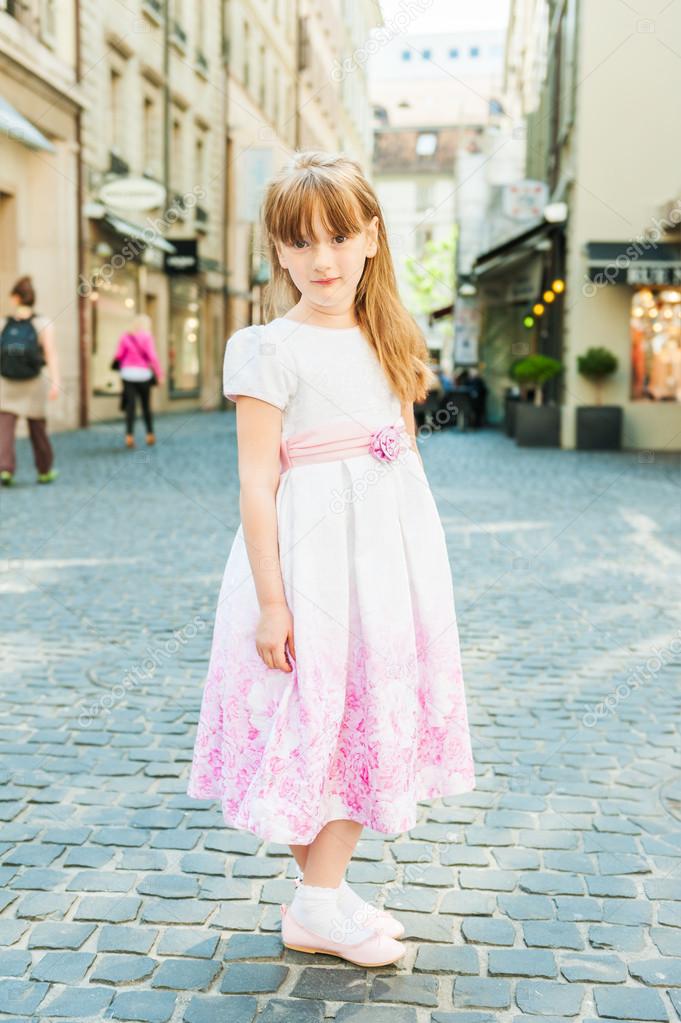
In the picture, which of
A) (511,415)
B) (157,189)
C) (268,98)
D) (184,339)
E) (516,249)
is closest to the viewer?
(157,189)

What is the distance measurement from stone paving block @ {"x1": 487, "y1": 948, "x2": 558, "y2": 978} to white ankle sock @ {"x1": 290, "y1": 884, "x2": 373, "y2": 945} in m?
0.27

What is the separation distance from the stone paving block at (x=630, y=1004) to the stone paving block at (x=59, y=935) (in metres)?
1.07

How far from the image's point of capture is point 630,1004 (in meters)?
2.21

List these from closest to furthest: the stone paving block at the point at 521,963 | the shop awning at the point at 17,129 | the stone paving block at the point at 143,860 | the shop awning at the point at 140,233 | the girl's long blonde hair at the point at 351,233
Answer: the girl's long blonde hair at the point at 351,233
the stone paving block at the point at 521,963
the stone paving block at the point at 143,860
the shop awning at the point at 17,129
the shop awning at the point at 140,233

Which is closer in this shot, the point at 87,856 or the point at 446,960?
the point at 446,960

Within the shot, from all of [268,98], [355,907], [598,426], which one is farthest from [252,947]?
[268,98]

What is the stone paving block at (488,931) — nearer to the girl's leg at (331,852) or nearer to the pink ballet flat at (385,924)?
the pink ballet flat at (385,924)

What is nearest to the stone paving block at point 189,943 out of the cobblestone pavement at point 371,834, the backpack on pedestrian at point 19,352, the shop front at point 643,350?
the cobblestone pavement at point 371,834

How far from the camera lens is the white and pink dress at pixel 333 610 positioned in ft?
7.23

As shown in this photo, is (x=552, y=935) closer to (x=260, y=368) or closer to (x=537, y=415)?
(x=260, y=368)

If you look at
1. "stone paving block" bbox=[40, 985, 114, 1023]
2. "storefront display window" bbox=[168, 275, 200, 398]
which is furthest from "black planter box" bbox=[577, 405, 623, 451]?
"stone paving block" bbox=[40, 985, 114, 1023]

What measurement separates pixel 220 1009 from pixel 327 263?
1.43 metres

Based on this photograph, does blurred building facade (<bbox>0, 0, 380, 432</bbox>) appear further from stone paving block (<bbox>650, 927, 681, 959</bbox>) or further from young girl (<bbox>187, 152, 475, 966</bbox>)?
stone paving block (<bbox>650, 927, 681, 959</bbox>)

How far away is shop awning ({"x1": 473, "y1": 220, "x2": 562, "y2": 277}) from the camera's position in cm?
1866
